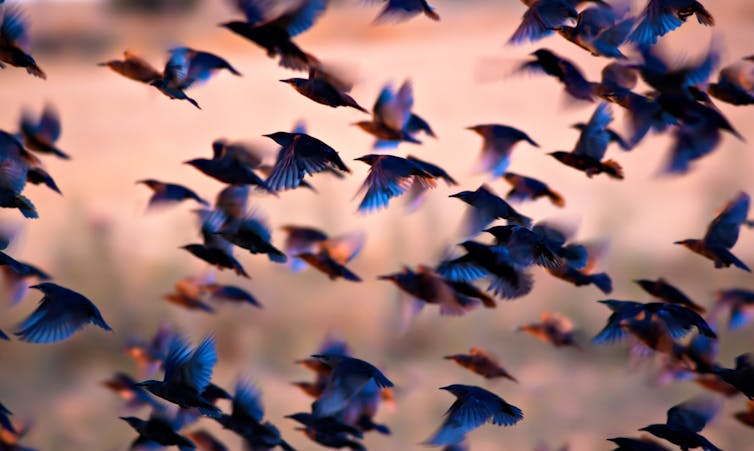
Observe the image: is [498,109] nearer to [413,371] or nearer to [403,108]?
[413,371]

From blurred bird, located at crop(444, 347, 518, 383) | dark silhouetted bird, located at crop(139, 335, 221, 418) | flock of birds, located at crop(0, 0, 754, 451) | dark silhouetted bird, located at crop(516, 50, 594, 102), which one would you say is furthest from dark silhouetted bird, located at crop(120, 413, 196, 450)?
dark silhouetted bird, located at crop(516, 50, 594, 102)

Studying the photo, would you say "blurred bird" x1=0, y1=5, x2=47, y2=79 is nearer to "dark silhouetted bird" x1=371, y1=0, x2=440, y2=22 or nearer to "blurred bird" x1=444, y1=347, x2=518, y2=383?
"dark silhouetted bird" x1=371, y1=0, x2=440, y2=22

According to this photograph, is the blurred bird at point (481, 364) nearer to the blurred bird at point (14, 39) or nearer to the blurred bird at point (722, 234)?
the blurred bird at point (722, 234)

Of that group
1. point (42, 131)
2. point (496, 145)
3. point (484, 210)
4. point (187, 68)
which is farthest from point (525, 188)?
point (42, 131)

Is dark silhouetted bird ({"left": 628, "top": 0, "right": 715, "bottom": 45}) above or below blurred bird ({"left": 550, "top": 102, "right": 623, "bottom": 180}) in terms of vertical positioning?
above

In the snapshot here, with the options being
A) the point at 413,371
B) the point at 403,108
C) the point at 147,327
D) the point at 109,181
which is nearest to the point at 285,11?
the point at 403,108
